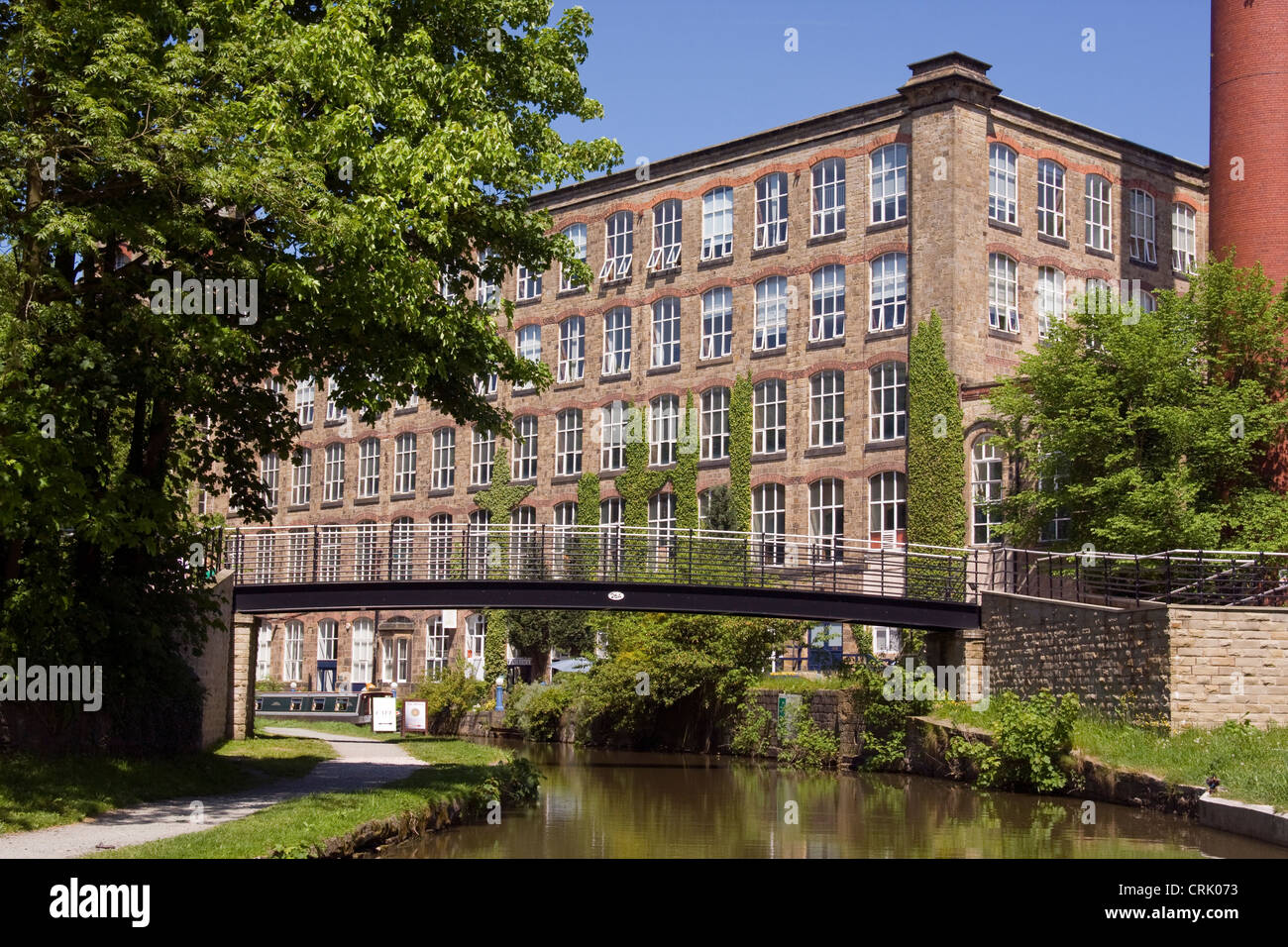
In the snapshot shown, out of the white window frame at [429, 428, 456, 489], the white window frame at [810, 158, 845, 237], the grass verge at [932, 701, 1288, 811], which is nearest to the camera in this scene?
the grass verge at [932, 701, 1288, 811]

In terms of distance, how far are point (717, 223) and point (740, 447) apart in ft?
24.4

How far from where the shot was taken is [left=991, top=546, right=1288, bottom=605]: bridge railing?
83.8 ft

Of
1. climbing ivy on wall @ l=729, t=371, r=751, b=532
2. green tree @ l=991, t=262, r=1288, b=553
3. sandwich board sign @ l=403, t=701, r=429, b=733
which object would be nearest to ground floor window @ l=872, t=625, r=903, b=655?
climbing ivy on wall @ l=729, t=371, r=751, b=532

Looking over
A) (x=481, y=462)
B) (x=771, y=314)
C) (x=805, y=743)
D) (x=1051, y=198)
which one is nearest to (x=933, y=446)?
(x=771, y=314)

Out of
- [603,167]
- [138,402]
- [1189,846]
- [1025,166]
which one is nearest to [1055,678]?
[1189,846]

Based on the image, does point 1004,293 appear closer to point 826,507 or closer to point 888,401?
point 888,401

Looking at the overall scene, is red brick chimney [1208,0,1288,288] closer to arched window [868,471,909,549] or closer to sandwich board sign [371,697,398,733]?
arched window [868,471,909,549]

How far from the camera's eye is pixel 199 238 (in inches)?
627

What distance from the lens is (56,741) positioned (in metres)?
18.1

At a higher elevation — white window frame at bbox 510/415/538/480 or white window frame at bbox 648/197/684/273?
white window frame at bbox 648/197/684/273

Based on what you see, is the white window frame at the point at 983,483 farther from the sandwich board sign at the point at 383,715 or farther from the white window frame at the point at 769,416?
the sandwich board sign at the point at 383,715

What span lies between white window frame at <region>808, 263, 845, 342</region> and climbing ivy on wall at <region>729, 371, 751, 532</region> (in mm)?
2889

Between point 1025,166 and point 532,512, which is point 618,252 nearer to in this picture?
point 532,512

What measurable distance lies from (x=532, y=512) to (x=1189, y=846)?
36941 millimetres
